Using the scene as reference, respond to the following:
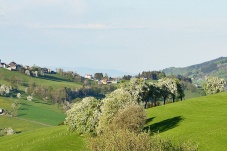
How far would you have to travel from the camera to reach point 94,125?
83.8 metres

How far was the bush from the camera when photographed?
2867 inches

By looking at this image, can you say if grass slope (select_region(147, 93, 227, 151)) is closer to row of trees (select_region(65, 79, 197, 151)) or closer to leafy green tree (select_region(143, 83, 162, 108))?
row of trees (select_region(65, 79, 197, 151))

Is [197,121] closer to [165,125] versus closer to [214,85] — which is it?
[165,125]

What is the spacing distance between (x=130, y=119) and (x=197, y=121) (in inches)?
956

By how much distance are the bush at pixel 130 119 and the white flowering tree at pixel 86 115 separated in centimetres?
969

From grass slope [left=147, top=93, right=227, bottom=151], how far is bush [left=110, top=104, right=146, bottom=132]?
758 cm

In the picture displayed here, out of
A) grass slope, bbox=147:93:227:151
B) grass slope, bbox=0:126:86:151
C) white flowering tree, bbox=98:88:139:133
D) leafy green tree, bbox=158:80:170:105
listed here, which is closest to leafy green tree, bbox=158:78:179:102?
leafy green tree, bbox=158:80:170:105

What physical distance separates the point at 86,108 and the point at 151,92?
57546 mm

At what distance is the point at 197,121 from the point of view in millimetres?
89875

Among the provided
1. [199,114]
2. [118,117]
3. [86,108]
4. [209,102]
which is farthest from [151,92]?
[118,117]

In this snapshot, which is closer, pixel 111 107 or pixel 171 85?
pixel 111 107

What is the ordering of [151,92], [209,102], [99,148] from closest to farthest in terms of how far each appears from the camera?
1. [99,148]
2. [209,102]
3. [151,92]

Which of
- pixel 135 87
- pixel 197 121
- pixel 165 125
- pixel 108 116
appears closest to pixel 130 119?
pixel 108 116

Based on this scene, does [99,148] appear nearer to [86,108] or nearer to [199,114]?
[86,108]
